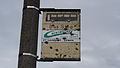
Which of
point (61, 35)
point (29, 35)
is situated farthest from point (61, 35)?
point (29, 35)

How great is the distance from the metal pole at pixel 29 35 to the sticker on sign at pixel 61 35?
0.34m

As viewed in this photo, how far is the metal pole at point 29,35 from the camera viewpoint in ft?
37.0

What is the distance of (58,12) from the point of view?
12.1m

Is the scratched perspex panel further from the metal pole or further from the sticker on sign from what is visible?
the metal pole

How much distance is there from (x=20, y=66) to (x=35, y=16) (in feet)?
5.56

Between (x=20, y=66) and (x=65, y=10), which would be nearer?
(x=20, y=66)

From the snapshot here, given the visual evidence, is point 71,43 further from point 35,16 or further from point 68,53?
point 35,16

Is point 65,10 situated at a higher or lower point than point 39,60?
higher

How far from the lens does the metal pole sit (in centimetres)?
1128

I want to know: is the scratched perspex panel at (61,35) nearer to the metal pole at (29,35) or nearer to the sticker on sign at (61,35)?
the sticker on sign at (61,35)

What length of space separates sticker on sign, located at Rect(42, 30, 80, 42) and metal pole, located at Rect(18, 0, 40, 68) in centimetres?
34

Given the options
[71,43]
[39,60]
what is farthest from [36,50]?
[71,43]

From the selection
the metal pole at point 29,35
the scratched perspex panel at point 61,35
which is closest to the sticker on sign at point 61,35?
the scratched perspex panel at point 61,35

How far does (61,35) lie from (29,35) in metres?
1.00
